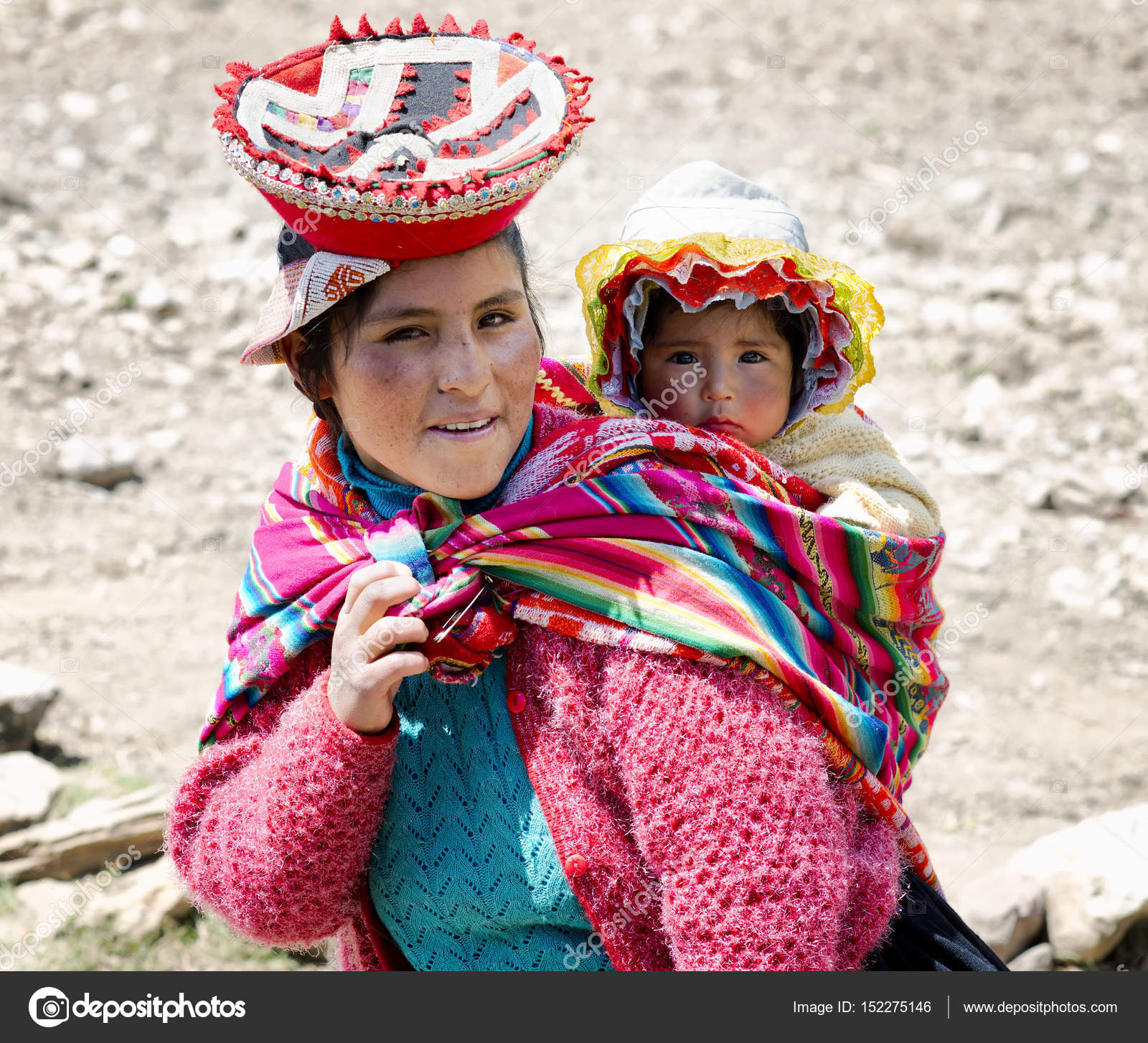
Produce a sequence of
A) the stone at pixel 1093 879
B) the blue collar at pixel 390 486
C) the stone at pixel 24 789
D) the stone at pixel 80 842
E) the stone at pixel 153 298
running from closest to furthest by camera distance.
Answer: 1. the blue collar at pixel 390 486
2. the stone at pixel 1093 879
3. the stone at pixel 80 842
4. the stone at pixel 24 789
5. the stone at pixel 153 298

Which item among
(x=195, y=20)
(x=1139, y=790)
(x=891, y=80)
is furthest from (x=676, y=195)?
(x=195, y=20)

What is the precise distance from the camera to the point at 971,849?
156 inches

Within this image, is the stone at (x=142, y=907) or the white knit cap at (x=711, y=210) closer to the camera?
the white knit cap at (x=711, y=210)

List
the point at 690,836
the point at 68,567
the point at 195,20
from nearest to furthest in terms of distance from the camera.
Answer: the point at 690,836 < the point at 68,567 < the point at 195,20

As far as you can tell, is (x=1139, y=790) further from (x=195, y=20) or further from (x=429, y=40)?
(x=195, y=20)

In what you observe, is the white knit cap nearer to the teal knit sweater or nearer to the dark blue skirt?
the teal knit sweater

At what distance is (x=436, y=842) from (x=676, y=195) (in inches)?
51.5

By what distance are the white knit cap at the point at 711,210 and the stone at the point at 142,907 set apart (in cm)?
246

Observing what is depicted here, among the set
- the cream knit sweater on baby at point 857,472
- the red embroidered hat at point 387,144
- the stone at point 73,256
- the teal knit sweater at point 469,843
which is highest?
the red embroidered hat at point 387,144

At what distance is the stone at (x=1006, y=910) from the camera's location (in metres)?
3.52

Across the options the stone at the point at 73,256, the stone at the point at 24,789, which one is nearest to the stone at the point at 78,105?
the stone at the point at 73,256

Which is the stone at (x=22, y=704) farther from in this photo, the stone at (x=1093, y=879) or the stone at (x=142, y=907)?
the stone at (x=1093, y=879)

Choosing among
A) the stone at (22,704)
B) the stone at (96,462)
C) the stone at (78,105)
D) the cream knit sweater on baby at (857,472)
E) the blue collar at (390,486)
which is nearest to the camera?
the blue collar at (390,486)
